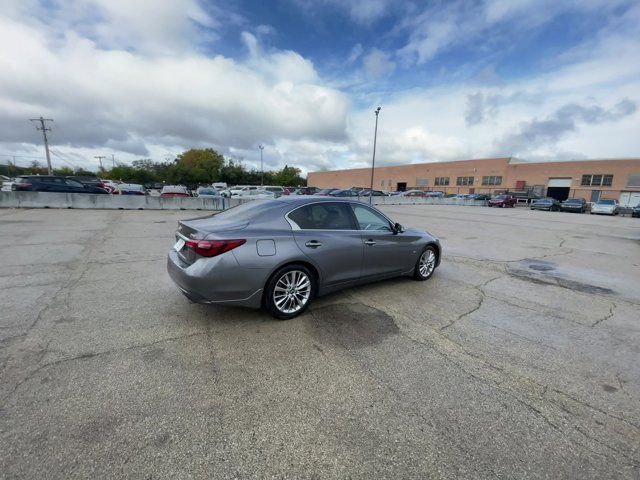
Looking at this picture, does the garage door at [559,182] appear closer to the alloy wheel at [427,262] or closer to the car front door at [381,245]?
the alloy wheel at [427,262]

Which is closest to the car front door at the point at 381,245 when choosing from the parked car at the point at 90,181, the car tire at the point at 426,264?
the car tire at the point at 426,264

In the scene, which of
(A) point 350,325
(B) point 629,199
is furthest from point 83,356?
(B) point 629,199

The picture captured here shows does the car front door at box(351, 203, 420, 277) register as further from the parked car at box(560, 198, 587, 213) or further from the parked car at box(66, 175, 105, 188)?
the parked car at box(560, 198, 587, 213)

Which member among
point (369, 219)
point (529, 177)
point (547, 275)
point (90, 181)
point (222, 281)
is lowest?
point (547, 275)

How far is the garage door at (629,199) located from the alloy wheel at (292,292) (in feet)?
170

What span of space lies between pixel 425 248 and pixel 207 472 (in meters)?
4.60

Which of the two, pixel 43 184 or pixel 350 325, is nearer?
pixel 350 325

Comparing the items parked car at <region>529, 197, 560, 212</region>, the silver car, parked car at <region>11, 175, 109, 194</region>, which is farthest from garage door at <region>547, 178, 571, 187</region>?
parked car at <region>11, 175, 109, 194</region>

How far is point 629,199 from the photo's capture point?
39594 mm

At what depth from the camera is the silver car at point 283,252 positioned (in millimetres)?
3373

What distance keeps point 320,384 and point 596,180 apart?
60.5m

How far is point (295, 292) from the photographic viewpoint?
3852mm

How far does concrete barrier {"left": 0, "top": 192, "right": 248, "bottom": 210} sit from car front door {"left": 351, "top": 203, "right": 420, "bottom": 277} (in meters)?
16.4

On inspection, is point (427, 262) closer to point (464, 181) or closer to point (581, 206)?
point (581, 206)
